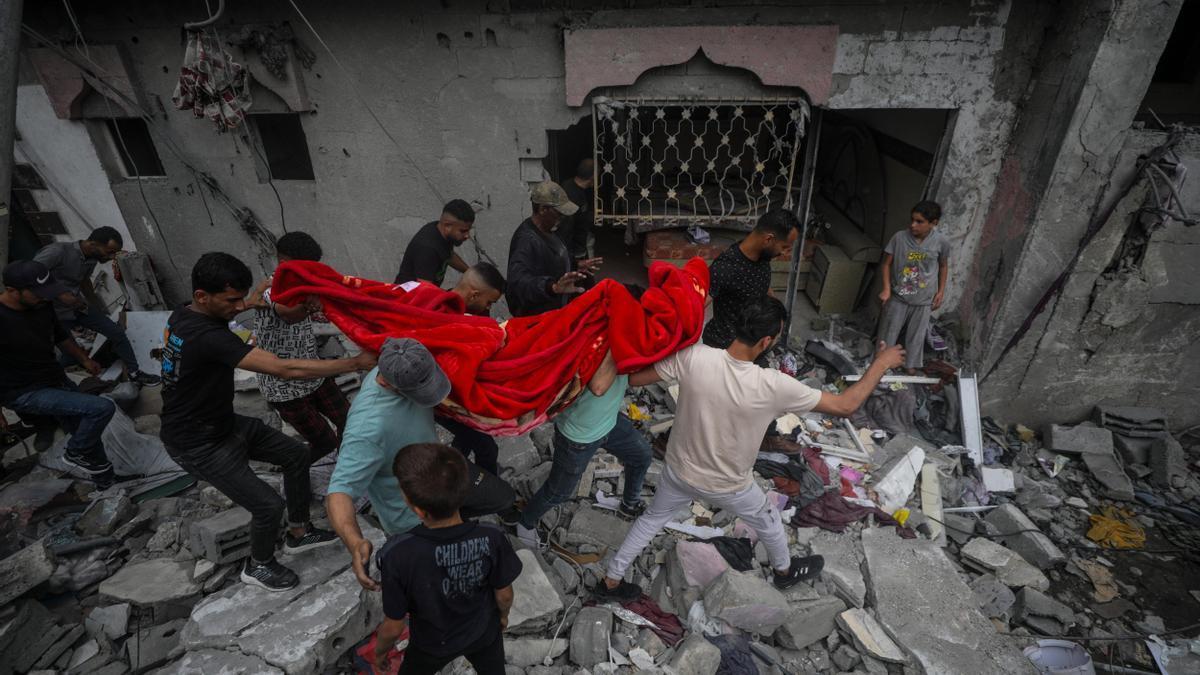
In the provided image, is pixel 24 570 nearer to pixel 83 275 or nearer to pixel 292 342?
pixel 292 342

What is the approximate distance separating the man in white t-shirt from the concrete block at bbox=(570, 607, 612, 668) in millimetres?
290

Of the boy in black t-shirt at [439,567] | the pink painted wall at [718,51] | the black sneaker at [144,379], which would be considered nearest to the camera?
the boy in black t-shirt at [439,567]

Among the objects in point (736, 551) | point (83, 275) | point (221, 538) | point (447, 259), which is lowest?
point (736, 551)

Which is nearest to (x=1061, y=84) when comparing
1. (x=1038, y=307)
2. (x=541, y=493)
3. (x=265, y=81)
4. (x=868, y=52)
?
(x=868, y=52)

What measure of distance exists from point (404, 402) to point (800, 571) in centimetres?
263

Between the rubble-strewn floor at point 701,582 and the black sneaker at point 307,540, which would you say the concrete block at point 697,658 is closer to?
the rubble-strewn floor at point 701,582

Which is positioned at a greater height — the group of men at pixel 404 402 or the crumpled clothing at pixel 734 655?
the group of men at pixel 404 402

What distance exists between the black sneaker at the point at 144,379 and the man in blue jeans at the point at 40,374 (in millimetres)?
1587

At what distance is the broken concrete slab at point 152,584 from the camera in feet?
10.5

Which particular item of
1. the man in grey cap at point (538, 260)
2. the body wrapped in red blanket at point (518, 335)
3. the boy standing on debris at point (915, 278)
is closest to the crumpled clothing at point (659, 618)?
the body wrapped in red blanket at point (518, 335)

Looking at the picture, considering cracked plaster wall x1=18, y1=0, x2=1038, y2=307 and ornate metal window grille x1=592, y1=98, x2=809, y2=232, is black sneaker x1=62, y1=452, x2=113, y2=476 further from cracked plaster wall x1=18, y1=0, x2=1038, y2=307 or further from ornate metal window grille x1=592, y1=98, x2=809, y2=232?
ornate metal window grille x1=592, y1=98, x2=809, y2=232

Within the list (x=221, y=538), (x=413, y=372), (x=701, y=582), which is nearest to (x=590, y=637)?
(x=701, y=582)

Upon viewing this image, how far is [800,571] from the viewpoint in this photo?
3.52 metres

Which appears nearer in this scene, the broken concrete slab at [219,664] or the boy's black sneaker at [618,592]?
the broken concrete slab at [219,664]
